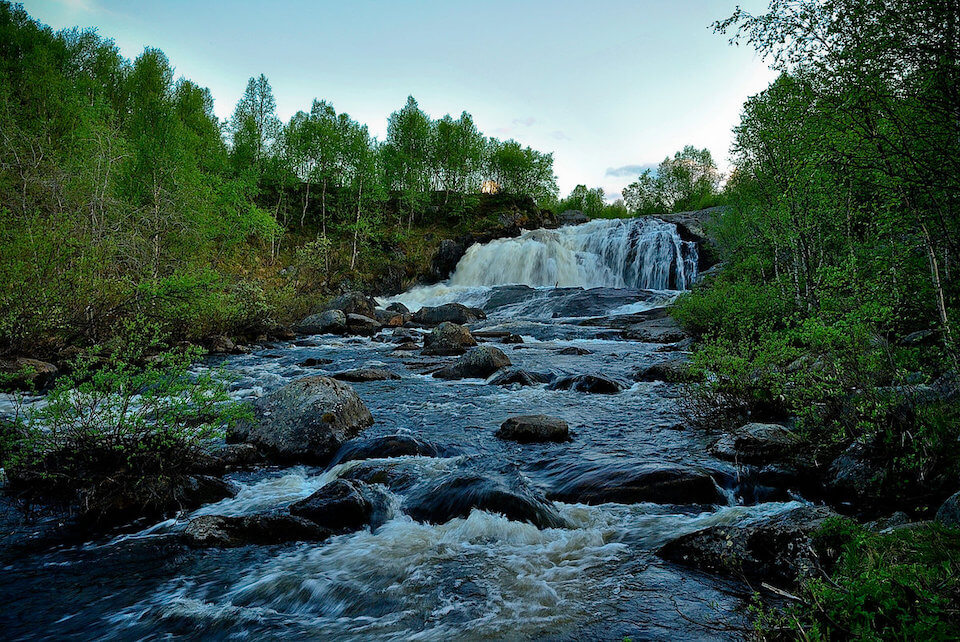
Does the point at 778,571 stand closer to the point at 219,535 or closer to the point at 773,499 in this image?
the point at 773,499

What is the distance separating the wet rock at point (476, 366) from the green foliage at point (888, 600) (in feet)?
41.0

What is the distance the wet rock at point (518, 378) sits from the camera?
1459cm

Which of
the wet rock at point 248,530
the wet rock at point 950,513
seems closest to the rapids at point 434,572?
the wet rock at point 248,530

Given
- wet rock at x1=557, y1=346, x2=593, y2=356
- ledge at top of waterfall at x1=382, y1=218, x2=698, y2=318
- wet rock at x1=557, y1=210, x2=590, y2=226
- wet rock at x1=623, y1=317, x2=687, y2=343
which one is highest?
wet rock at x1=557, y1=210, x2=590, y2=226

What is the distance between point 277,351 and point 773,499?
63.7 feet

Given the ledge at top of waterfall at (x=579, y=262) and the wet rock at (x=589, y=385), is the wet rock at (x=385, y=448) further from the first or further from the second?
the ledge at top of waterfall at (x=579, y=262)

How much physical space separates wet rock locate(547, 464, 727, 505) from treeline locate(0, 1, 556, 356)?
40.0 ft

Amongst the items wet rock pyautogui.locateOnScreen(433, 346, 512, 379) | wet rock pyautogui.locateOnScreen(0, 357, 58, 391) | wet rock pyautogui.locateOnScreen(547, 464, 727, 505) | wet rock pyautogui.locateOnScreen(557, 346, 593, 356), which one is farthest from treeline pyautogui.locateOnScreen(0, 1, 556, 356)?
wet rock pyautogui.locateOnScreen(557, 346, 593, 356)

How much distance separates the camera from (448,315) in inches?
1266

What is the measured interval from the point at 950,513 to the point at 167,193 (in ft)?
82.4

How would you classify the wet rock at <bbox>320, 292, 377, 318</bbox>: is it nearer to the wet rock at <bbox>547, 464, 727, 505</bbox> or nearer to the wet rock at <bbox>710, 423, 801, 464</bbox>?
the wet rock at <bbox>547, 464, 727, 505</bbox>

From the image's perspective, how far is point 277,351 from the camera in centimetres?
2131

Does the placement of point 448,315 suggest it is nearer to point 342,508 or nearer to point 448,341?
point 448,341

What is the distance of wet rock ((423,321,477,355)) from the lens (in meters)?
20.9
